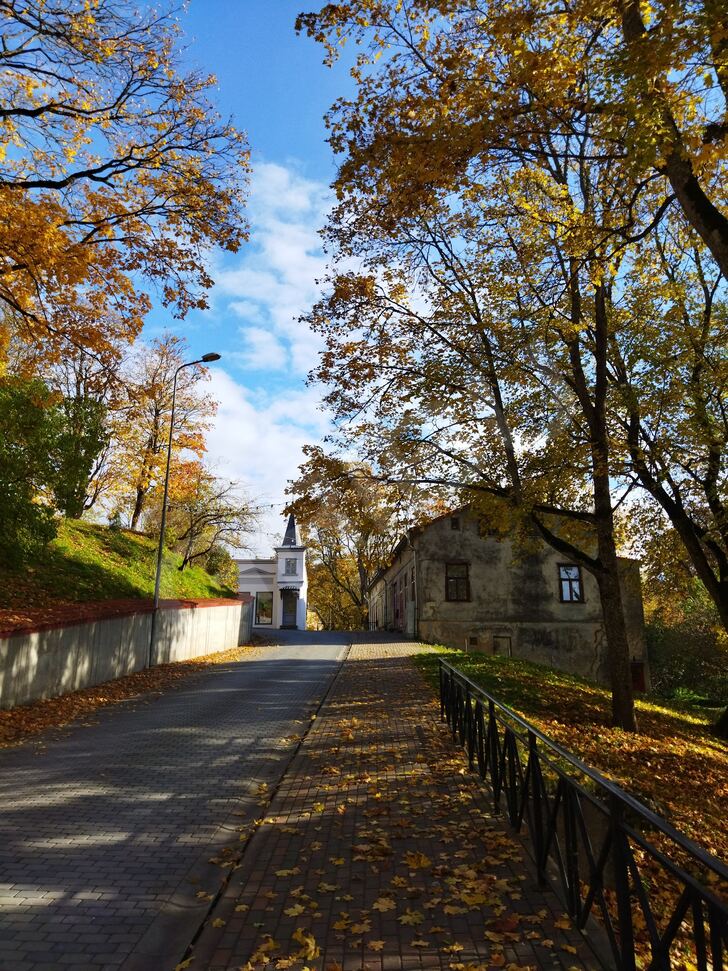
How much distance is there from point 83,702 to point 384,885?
9561 millimetres

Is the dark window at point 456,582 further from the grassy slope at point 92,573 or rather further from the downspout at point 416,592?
the grassy slope at point 92,573

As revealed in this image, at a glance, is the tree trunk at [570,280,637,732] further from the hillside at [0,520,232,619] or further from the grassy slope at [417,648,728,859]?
the hillside at [0,520,232,619]

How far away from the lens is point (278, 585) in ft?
175

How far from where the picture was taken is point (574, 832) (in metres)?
4.16

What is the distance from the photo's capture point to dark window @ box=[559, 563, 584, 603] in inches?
1185

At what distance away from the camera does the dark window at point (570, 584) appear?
3011 centimetres

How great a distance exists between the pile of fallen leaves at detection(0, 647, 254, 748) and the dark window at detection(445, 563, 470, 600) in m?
14.2

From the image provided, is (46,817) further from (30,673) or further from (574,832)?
(30,673)

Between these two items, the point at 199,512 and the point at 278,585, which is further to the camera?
the point at 278,585

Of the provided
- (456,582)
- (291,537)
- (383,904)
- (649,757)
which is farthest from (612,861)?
(291,537)

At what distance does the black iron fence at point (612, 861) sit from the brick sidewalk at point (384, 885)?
0.70 ft

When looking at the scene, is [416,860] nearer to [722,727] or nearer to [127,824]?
[127,824]

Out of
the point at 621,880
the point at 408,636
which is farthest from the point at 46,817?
the point at 408,636

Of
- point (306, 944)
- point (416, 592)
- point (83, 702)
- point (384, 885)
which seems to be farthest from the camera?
point (416, 592)
